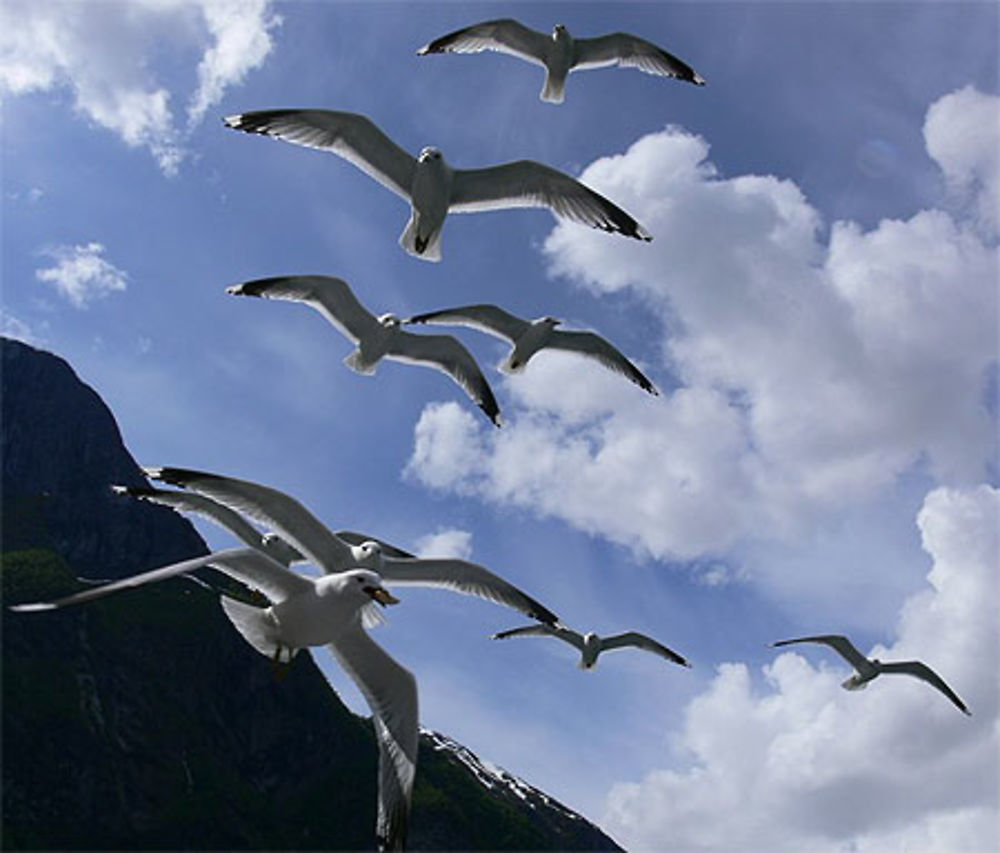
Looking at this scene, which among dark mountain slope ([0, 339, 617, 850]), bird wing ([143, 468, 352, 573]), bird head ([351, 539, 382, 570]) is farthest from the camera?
dark mountain slope ([0, 339, 617, 850])

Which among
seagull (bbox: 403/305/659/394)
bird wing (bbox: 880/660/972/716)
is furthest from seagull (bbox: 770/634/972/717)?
seagull (bbox: 403/305/659/394)

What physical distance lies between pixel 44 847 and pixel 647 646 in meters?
79.2

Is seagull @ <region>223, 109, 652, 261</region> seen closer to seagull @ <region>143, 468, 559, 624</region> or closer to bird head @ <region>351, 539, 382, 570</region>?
seagull @ <region>143, 468, 559, 624</region>

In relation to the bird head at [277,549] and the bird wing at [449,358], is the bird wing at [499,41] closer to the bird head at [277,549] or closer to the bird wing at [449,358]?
the bird wing at [449,358]

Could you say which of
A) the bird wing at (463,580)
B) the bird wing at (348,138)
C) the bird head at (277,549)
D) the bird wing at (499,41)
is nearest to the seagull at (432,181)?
the bird wing at (348,138)

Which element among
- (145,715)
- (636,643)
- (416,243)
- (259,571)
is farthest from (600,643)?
(145,715)

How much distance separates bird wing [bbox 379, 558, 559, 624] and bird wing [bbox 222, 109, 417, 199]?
7112mm

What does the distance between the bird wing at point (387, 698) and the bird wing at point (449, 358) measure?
457 inches

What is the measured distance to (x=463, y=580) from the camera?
2198 centimetres

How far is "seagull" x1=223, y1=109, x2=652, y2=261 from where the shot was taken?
70.1ft

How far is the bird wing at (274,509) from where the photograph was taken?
16.8 metres

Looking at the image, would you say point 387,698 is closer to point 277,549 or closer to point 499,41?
point 277,549

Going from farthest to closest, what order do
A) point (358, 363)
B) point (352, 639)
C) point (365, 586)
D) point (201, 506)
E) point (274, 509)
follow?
point (358, 363) < point (201, 506) < point (274, 509) < point (352, 639) < point (365, 586)

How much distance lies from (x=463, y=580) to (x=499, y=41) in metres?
11.4
